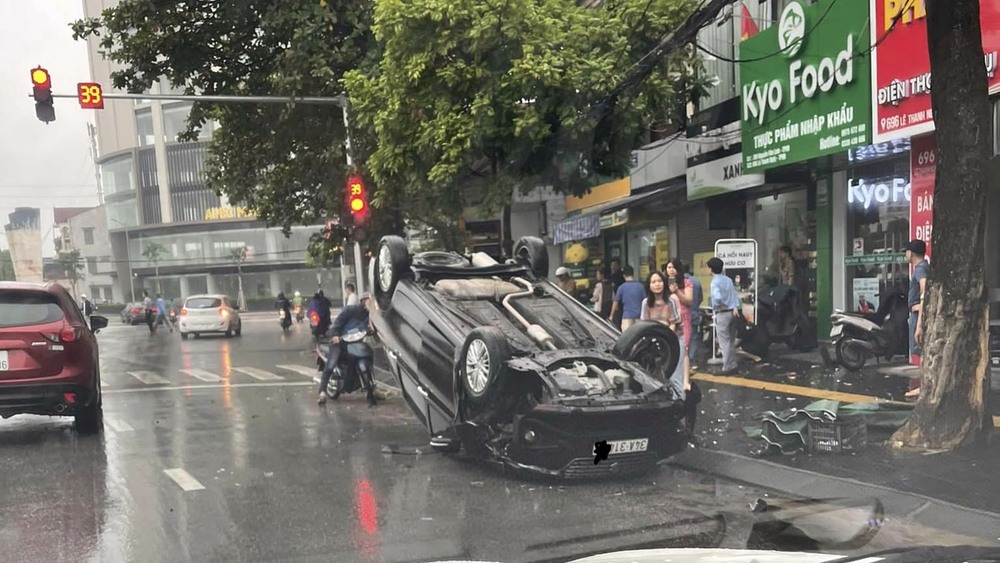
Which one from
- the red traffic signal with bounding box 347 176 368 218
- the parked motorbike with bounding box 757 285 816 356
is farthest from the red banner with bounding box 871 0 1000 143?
the red traffic signal with bounding box 347 176 368 218

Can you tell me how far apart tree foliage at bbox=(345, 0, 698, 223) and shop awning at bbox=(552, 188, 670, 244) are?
143 inches

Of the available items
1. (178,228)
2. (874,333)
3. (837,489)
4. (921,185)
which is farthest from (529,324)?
(178,228)

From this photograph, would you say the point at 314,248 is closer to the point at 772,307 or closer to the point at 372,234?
the point at 372,234

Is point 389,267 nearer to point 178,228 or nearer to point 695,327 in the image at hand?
point 695,327

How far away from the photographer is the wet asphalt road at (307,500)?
5238 mm

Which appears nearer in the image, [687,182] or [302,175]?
[687,182]

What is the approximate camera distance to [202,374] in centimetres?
1659

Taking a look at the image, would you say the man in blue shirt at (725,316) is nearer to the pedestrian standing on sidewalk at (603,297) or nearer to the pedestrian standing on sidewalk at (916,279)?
the pedestrian standing on sidewalk at (916,279)

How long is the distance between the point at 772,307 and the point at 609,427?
25.4 ft

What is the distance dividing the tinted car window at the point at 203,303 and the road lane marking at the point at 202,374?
13.2m

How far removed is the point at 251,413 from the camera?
11.1m

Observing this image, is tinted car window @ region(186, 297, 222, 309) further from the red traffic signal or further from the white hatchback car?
the red traffic signal

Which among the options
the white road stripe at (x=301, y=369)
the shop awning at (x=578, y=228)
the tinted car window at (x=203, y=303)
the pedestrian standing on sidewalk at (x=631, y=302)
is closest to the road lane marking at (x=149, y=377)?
the white road stripe at (x=301, y=369)

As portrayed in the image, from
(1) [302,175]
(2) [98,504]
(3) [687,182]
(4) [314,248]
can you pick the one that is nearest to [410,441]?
(2) [98,504]
